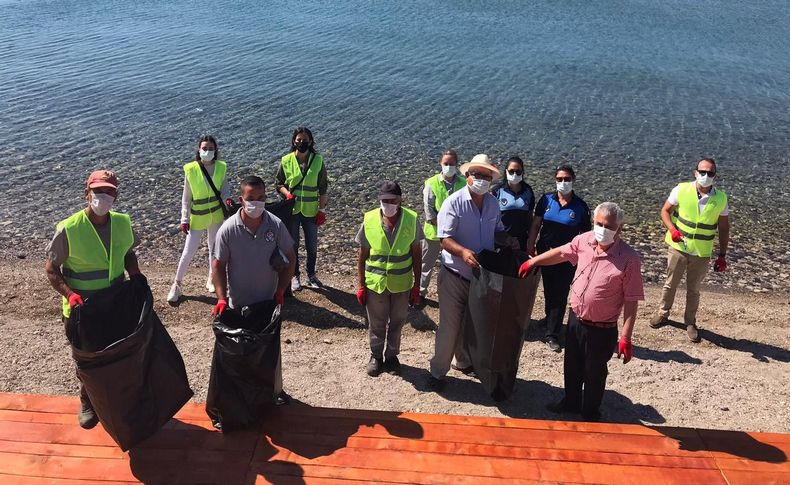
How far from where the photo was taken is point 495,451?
171 inches

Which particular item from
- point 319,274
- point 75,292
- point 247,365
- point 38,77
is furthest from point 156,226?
point 38,77

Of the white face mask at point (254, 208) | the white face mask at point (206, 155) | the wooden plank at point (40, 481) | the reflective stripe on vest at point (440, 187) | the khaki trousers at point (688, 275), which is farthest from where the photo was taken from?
the reflective stripe on vest at point (440, 187)

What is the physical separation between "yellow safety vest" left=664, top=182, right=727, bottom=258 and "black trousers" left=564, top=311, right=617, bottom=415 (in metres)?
2.52

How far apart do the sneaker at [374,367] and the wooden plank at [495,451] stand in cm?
153

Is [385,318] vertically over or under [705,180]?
under

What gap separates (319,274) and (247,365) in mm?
4712

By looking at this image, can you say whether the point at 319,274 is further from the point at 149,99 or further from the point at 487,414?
the point at 149,99

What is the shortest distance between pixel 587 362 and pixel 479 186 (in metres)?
1.65

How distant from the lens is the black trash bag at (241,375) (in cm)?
439

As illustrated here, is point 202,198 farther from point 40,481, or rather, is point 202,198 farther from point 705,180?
point 705,180

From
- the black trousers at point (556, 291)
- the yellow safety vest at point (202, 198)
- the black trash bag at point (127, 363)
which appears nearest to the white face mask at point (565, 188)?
the black trousers at point (556, 291)

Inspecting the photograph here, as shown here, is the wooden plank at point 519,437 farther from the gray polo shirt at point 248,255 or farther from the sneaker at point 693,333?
the sneaker at point 693,333

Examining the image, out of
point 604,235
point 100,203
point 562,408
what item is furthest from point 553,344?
point 100,203

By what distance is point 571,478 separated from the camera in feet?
13.6
